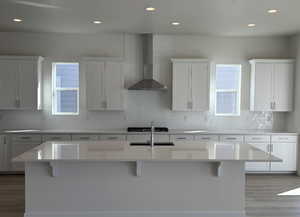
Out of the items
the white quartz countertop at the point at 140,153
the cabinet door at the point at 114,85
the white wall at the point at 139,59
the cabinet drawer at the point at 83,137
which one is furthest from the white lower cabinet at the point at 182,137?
the white quartz countertop at the point at 140,153

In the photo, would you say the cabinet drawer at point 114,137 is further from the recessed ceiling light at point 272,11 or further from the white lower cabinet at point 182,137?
the recessed ceiling light at point 272,11

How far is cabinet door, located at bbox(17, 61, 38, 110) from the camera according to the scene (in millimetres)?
5953

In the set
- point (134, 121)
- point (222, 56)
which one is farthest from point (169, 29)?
point (134, 121)

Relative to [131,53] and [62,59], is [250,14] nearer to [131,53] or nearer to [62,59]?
[131,53]

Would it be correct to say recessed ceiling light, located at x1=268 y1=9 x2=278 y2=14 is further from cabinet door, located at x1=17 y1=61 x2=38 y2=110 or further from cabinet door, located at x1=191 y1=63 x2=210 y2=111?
cabinet door, located at x1=17 y1=61 x2=38 y2=110

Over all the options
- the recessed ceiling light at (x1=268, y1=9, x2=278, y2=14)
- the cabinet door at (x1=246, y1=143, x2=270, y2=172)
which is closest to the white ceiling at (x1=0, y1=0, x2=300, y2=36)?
the recessed ceiling light at (x1=268, y1=9, x2=278, y2=14)

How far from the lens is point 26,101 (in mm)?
5984

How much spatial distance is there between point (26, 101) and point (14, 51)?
118 cm

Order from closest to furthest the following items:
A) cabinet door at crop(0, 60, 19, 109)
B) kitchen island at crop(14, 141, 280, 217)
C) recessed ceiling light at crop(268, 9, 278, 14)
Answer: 1. kitchen island at crop(14, 141, 280, 217)
2. recessed ceiling light at crop(268, 9, 278, 14)
3. cabinet door at crop(0, 60, 19, 109)

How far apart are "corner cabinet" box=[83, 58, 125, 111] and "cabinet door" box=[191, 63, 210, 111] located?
1535 millimetres

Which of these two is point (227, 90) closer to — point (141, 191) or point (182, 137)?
point (182, 137)

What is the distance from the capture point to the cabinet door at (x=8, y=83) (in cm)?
593

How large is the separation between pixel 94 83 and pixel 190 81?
2.04 metres

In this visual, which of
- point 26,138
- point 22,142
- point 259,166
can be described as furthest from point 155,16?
point 259,166
